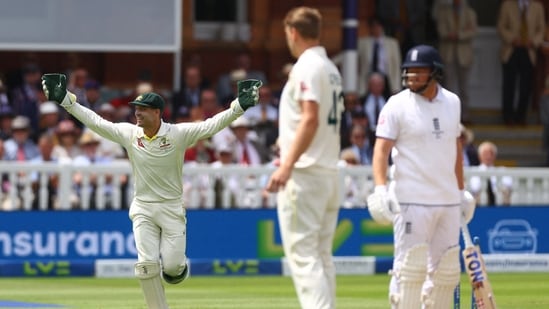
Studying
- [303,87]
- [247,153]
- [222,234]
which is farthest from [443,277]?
[247,153]

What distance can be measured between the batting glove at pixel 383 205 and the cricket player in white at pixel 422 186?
0.05 metres

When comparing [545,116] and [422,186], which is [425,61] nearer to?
[422,186]

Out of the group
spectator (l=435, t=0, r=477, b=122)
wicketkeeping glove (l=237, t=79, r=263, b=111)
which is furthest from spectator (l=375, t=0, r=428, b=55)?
wicketkeeping glove (l=237, t=79, r=263, b=111)

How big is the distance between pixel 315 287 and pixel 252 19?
1525cm

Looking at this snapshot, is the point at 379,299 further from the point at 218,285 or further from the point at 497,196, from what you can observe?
the point at 497,196

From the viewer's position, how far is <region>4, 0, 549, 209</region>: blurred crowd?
19375mm

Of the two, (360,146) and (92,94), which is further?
(92,94)

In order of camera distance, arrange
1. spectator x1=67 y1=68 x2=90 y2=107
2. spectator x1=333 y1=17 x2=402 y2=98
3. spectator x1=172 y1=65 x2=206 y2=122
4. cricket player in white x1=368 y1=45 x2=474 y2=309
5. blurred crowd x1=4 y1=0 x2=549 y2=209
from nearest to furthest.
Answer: cricket player in white x1=368 y1=45 x2=474 y2=309 → blurred crowd x1=4 y1=0 x2=549 y2=209 → spectator x1=67 y1=68 x2=90 y2=107 → spectator x1=172 y1=65 x2=206 y2=122 → spectator x1=333 y1=17 x2=402 y2=98

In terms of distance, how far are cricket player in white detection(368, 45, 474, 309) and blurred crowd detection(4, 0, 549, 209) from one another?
8713mm

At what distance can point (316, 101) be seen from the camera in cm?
990

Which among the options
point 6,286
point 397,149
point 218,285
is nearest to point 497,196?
point 218,285

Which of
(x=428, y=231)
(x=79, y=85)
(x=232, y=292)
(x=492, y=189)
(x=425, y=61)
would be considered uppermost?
(x=425, y=61)

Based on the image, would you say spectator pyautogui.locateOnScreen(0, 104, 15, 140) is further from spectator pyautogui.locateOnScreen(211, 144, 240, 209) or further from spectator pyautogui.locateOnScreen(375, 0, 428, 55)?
spectator pyautogui.locateOnScreen(375, 0, 428, 55)

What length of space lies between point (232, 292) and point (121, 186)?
3.51 meters
